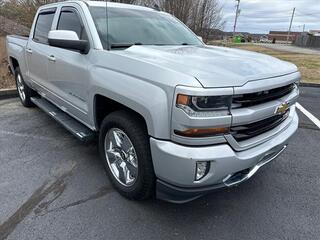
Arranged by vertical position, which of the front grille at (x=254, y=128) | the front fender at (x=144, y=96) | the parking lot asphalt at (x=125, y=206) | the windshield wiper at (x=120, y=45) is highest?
the windshield wiper at (x=120, y=45)

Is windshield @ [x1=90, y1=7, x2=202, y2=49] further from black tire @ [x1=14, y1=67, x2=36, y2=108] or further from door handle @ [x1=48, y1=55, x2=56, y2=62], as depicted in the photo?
black tire @ [x1=14, y1=67, x2=36, y2=108]

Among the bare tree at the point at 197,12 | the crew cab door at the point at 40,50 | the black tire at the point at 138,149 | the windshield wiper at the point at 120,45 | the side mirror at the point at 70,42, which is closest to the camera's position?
the black tire at the point at 138,149

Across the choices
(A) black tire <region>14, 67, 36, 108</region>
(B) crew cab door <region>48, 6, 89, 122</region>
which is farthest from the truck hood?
(A) black tire <region>14, 67, 36, 108</region>

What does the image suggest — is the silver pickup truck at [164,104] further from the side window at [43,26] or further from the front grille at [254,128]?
the side window at [43,26]

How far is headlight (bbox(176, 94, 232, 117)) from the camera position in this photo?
2.16 m

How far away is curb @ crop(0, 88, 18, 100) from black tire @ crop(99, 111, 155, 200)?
482cm

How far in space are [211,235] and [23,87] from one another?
15.7 ft

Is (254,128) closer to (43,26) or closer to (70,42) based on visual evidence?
(70,42)

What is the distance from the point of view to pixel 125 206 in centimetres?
296

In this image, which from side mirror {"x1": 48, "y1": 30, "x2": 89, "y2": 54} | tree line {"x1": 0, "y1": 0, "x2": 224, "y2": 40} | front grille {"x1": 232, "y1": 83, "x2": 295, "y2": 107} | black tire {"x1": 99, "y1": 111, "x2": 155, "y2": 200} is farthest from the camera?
tree line {"x1": 0, "y1": 0, "x2": 224, "y2": 40}

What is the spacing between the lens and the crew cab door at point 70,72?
3.33 m

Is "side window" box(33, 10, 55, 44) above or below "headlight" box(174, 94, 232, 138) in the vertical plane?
above

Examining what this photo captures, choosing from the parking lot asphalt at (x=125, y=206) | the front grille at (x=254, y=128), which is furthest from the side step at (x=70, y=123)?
the front grille at (x=254, y=128)

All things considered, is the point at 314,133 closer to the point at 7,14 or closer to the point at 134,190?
the point at 134,190
